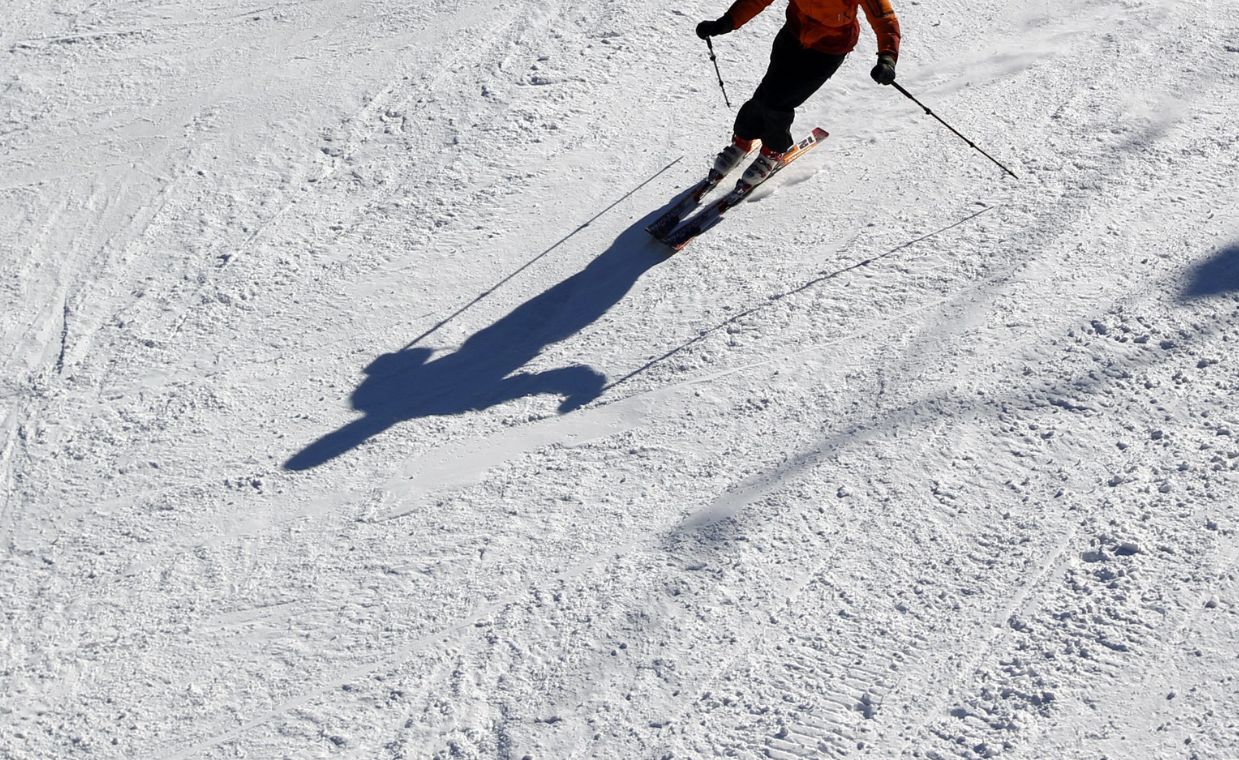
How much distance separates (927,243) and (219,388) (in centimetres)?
393

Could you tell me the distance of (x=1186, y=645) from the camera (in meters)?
4.94

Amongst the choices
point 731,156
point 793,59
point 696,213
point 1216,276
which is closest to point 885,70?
point 793,59

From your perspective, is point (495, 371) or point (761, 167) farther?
point (761, 167)

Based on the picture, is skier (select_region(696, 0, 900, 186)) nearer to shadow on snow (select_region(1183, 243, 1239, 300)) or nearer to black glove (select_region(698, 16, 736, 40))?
black glove (select_region(698, 16, 736, 40))

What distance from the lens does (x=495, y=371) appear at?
6426 mm

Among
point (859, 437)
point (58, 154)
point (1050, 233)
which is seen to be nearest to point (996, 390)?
point (859, 437)

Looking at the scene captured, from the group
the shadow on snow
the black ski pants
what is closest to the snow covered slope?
the shadow on snow

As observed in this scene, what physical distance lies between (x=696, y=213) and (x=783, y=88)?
88cm

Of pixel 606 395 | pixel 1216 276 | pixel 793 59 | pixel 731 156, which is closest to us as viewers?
pixel 606 395

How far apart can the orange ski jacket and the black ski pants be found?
0.23 ft

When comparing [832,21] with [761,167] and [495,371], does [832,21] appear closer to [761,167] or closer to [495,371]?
[761,167]

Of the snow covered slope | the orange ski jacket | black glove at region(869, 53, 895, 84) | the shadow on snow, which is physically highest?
the orange ski jacket

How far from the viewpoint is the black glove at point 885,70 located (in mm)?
6207

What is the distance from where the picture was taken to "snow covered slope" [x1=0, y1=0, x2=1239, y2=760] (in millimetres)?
5043
